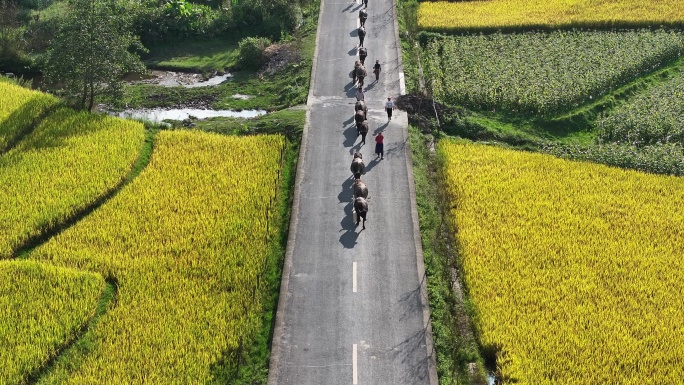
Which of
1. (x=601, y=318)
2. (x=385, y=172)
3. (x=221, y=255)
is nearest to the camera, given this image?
(x=601, y=318)

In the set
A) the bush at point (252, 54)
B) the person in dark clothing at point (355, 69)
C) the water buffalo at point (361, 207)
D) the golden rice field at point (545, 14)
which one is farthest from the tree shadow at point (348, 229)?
the golden rice field at point (545, 14)

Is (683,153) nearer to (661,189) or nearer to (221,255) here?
(661,189)

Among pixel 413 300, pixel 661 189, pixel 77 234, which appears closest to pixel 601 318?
pixel 413 300

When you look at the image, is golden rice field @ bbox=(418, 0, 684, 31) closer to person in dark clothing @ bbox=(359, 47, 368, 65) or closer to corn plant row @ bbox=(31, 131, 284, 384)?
person in dark clothing @ bbox=(359, 47, 368, 65)

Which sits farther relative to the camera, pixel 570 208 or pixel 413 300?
pixel 570 208

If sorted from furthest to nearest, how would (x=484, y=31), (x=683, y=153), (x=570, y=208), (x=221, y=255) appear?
1. (x=484, y=31)
2. (x=683, y=153)
3. (x=570, y=208)
4. (x=221, y=255)

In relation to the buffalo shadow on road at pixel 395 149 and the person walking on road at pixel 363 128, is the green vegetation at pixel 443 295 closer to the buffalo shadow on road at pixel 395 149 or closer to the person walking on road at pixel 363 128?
the buffalo shadow on road at pixel 395 149

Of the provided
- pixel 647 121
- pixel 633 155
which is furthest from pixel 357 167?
pixel 647 121
